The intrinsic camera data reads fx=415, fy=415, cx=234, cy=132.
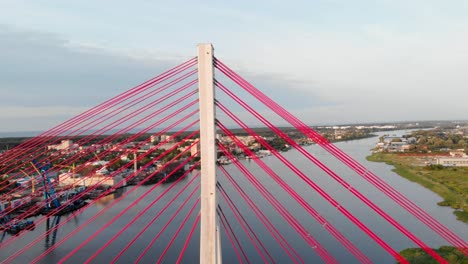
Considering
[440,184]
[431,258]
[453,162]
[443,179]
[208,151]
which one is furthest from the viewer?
[453,162]

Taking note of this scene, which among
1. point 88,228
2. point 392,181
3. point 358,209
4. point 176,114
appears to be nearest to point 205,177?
point 176,114

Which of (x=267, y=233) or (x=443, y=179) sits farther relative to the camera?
(x=443, y=179)

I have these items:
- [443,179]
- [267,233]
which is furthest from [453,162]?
[267,233]

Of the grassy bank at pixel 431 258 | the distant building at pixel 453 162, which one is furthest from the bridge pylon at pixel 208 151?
the distant building at pixel 453 162

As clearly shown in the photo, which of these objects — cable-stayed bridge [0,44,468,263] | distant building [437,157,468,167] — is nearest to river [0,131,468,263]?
cable-stayed bridge [0,44,468,263]

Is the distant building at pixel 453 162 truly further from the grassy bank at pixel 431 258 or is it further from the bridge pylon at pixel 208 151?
the bridge pylon at pixel 208 151

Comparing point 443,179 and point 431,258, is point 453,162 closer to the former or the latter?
point 443,179
